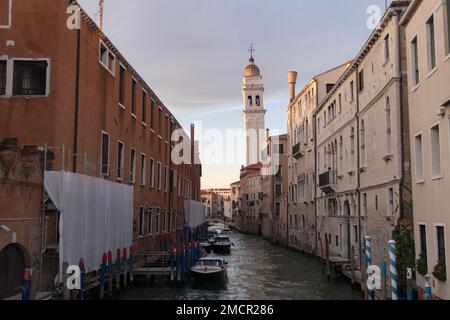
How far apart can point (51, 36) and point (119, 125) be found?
5.33m

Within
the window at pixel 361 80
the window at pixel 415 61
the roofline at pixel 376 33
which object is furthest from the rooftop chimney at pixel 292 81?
the window at pixel 415 61

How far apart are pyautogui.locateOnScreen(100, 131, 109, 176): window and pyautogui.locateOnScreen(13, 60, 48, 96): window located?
3444mm

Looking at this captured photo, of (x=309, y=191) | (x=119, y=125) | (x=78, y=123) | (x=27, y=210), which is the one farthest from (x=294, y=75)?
(x=27, y=210)

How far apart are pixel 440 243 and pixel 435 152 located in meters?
2.09

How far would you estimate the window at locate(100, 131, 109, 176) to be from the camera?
1670cm

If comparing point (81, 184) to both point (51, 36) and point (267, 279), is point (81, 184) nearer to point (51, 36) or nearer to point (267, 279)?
point (51, 36)

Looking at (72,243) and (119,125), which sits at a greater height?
(119,125)

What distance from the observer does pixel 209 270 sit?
→ 782 inches

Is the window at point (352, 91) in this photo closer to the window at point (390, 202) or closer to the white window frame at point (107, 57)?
the window at point (390, 202)

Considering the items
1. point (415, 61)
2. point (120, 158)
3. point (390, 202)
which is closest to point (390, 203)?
point (390, 202)

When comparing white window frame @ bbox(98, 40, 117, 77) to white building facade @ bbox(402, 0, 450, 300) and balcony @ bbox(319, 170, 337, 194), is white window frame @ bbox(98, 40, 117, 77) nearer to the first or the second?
white building facade @ bbox(402, 0, 450, 300)

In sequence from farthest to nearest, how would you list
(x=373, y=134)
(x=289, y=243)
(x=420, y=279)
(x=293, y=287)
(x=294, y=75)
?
(x=294, y=75) → (x=289, y=243) → (x=293, y=287) → (x=373, y=134) → (x=420, y=279)

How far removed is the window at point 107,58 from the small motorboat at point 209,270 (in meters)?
8.23

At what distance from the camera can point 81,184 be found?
1348cm
